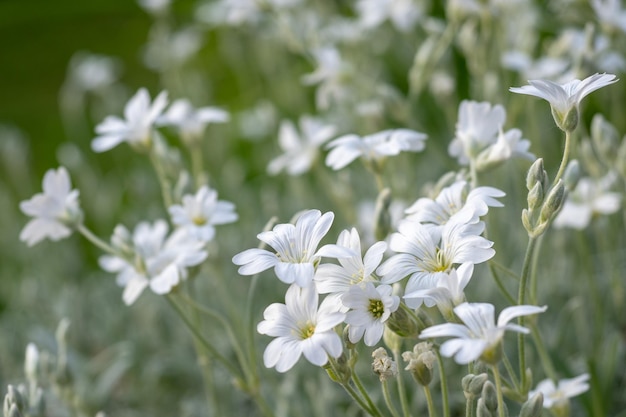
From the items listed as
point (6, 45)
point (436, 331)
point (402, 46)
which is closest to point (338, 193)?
point (436, 331)

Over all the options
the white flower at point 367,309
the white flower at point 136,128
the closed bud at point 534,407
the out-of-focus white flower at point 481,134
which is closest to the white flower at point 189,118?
the white flower at point 136,128

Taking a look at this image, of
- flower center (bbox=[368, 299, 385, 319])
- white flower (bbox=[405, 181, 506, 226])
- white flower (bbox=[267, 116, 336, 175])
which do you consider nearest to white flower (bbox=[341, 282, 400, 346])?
flower center (bbox=[368, 299, 385, 319])

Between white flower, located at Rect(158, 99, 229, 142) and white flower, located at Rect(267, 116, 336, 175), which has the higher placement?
white flower, located at Rect(158, 99, 229, 142)

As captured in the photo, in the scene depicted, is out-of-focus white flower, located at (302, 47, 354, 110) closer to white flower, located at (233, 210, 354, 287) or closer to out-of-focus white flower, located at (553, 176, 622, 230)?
out-of-focus white flower, located at (553, 176, 622, 230)

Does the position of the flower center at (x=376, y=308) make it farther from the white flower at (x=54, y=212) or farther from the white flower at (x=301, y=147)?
the white flower at (x=301, y=147)

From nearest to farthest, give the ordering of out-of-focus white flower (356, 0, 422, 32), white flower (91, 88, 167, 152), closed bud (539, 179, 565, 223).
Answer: closed bud (539, 179, 565, 223)
white flower (91, 88, 167, 152)
out-of-focus white flower (356, 0, 422, 32)

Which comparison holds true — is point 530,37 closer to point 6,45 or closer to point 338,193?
point 338,193
